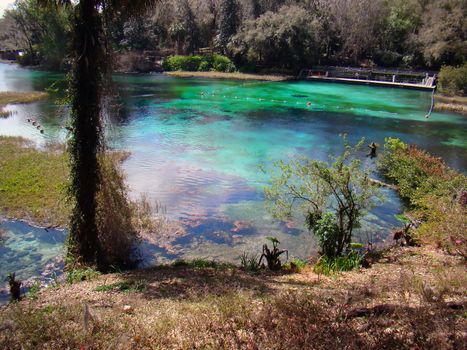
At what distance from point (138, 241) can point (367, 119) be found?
94.0 feet

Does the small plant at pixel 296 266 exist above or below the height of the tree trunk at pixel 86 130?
below

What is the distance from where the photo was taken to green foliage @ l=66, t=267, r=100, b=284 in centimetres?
997

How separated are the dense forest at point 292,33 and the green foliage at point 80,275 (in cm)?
5097

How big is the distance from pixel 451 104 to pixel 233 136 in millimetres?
27341

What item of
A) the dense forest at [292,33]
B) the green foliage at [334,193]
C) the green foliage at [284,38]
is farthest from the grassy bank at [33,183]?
the green foliage at [284,38]

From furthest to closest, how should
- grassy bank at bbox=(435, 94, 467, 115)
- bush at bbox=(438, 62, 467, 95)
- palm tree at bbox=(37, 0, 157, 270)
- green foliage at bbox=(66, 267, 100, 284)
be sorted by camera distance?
bush at bbox=(438, 62, 467, 95), grassy bank at bbox=(435, 94, 467, 115), green foliage at bbox=(66, 267, 100, 284), palm tree at bbox=(37, 0, 157, 270)

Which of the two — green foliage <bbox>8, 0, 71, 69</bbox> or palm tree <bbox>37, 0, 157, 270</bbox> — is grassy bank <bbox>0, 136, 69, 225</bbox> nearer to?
palm tree <bbox>37, 0, 157, 270</bbox>

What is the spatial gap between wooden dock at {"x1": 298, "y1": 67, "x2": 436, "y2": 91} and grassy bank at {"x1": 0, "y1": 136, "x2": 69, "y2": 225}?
4713 cm

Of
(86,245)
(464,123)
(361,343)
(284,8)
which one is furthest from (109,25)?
(284,8)

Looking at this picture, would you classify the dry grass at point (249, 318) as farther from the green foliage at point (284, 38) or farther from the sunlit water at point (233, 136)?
the green foliage at point (284, 38)

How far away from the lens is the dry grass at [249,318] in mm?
5055

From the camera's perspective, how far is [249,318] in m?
5.74

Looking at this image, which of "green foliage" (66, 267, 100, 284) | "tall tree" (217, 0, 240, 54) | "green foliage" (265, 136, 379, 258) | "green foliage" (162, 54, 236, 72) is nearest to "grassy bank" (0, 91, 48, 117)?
"green foliage" (162, 54, 236, 72)

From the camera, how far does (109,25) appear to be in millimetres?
10359
